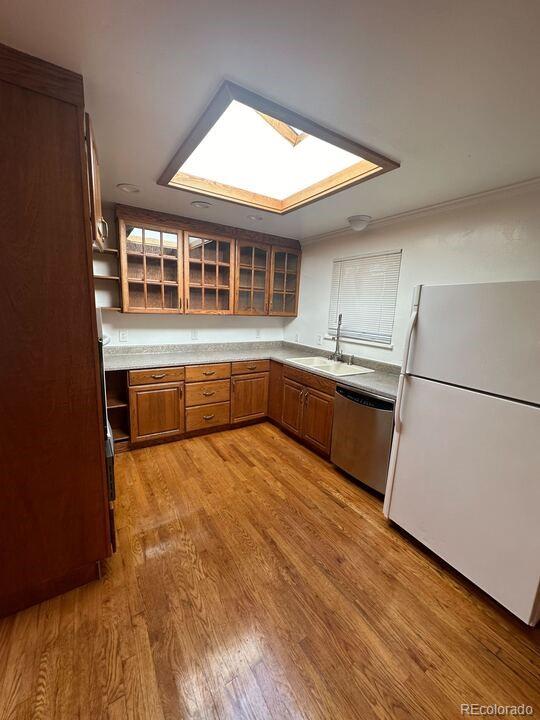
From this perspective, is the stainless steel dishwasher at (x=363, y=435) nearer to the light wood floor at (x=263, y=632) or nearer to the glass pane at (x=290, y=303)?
the light wood floor at (x=263, y=632)

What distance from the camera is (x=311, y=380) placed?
9.27 ft

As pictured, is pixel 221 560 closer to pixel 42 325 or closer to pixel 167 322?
pixel 42 325

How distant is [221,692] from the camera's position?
1079 millimetres

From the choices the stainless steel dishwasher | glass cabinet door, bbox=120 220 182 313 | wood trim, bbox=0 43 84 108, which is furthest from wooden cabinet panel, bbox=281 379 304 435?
wood trim, bbox=0 43 84 108

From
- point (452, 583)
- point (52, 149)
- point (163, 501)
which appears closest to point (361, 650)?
point (452, 583)

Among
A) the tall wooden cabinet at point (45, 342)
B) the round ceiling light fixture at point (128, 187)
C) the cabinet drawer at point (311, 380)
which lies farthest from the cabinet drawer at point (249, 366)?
the tall wooden cabinet at point (45, 342)

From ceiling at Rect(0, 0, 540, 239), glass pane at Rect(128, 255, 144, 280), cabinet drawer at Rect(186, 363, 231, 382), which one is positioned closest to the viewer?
ceiling at Rect(0, 0, 540, 239)

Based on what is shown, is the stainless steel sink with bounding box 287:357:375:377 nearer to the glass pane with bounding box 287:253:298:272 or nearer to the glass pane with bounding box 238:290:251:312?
the glass pane with bounding box 238:290:251:312

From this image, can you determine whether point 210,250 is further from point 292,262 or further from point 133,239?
point 292,262

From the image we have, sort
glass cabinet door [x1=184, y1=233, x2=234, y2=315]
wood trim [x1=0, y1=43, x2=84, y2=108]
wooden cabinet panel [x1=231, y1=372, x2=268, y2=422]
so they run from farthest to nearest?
wooden cabinet panel [x1=231, y1=372, x2=268, y2=422], glass cabinet door [x1=184, y1=233, x2=234, y2=315], wood trim [x1=0, y1=43, x2=84, y2=108]

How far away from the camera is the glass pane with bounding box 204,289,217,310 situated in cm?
324

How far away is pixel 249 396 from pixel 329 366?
990mm

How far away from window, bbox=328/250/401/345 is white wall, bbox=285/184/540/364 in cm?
8

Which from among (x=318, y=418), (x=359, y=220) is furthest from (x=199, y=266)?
(x=318, y=418)
